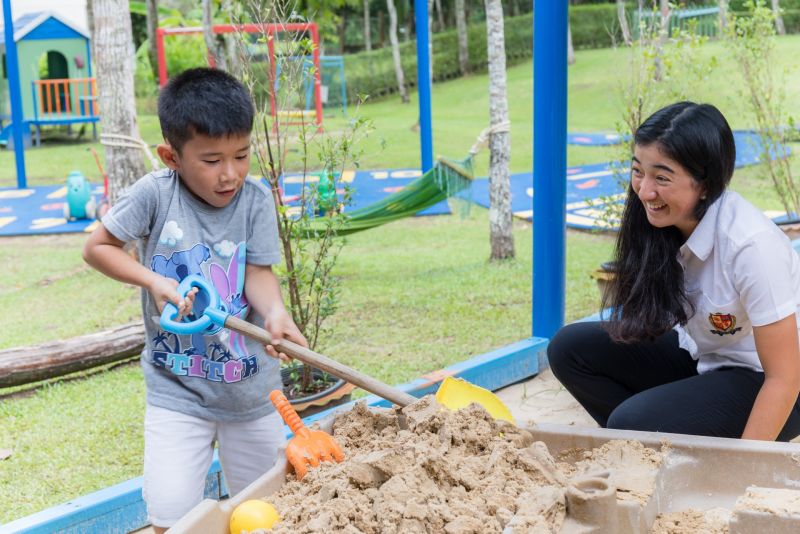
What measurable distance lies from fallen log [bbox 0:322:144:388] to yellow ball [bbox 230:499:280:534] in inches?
91.6

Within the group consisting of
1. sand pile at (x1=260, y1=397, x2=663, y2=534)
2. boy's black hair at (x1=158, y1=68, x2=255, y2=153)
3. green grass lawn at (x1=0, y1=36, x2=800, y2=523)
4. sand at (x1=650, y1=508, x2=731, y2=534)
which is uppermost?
boy's black hair at (x1=158, y1=68, x2=255, y2=153)

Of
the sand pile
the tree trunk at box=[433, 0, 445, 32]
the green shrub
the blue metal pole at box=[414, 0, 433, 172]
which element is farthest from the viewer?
the tree trunk at box=[433, 0, 445, 32]

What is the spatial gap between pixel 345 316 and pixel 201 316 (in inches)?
111

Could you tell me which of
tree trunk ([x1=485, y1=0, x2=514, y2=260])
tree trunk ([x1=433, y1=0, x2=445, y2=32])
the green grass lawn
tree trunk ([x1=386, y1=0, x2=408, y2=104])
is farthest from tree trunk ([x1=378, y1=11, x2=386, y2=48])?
tree trunk ([x1=485, y1=0, x2=514, y2=260])

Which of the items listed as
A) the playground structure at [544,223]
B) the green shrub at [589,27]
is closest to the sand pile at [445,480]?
the playground structure at [544,223]

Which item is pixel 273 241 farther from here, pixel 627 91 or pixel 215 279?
pixel 627 91

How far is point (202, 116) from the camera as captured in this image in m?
1.94

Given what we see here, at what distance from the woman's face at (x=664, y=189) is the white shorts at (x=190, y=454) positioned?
1.00 m

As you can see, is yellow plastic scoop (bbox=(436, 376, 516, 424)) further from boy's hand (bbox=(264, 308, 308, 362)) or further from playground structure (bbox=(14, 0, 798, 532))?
playground structure (bbox=(14, 0, 798, 532))

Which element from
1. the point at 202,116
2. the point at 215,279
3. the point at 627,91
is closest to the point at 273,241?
the point at 215,279

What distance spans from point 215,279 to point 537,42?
74.0 inches

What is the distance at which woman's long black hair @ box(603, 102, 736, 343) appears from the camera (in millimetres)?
2088

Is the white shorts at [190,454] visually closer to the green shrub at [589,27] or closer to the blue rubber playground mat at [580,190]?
the blue rubber playground mat at [580,190]

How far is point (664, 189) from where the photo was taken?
83.2 inches
